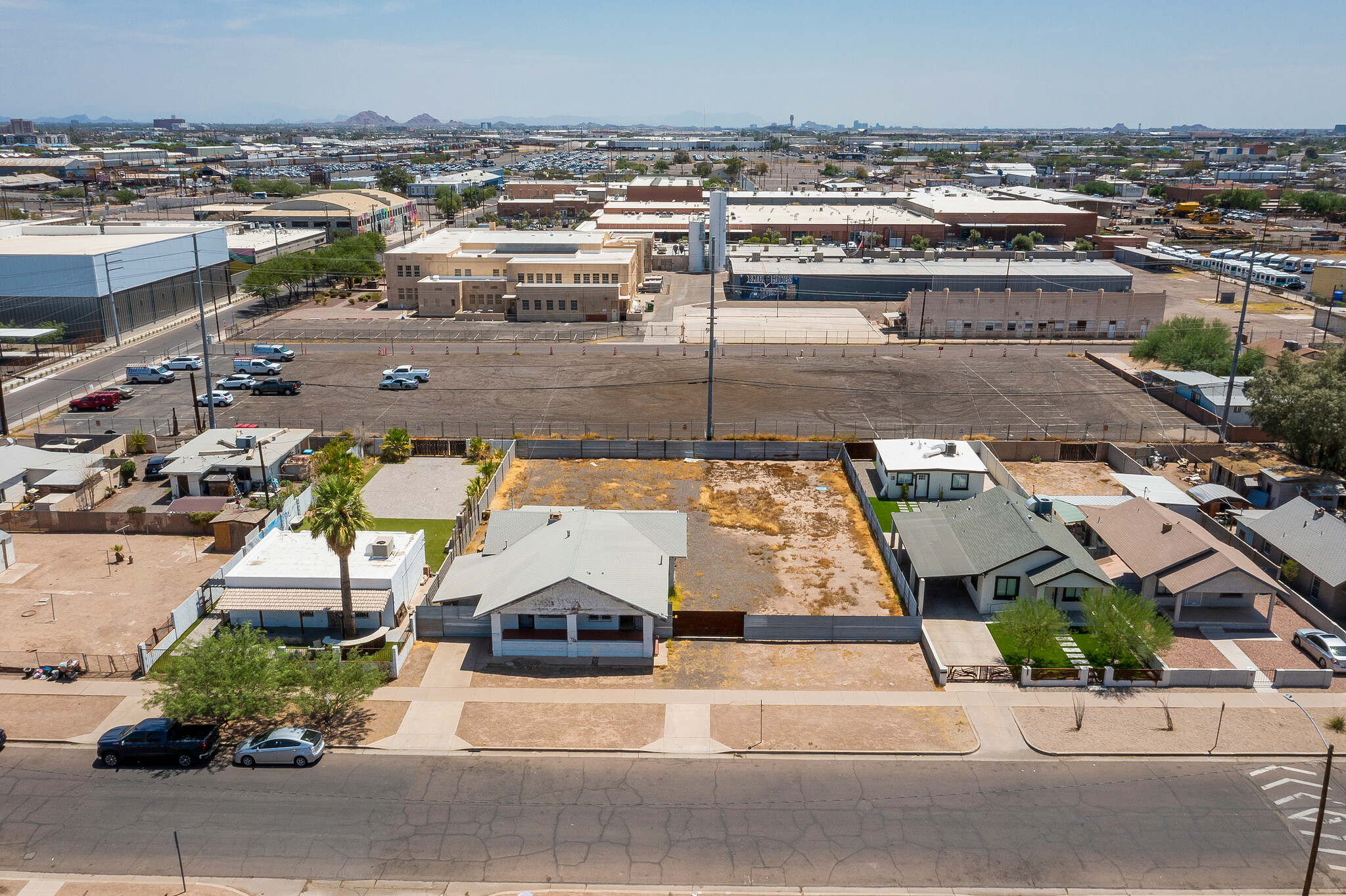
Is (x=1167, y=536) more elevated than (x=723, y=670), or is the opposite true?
(x=1167, y=536)

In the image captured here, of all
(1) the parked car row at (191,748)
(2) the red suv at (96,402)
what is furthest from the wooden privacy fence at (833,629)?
(2) the red suv at (96,402)

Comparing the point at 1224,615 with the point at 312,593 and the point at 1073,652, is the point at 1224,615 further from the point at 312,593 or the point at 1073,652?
the point at 312,593

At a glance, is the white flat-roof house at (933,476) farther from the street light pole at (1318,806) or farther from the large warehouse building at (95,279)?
the large warehouse building at (95,279)

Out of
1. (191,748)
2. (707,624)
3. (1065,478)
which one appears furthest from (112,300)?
(1065,478)

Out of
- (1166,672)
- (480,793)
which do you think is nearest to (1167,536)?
(1166,672)

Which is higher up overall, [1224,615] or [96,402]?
[96,402]

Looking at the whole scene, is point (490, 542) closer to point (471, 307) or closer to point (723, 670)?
point (723, 670)
